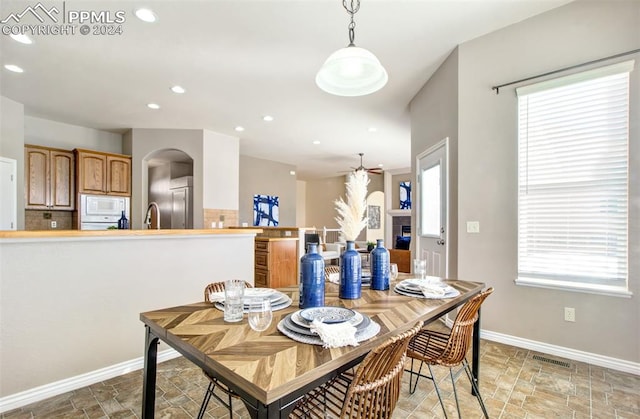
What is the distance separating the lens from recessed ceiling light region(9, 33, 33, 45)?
2.73 metres

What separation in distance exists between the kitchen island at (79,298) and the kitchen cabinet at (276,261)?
A: 93.7 inches

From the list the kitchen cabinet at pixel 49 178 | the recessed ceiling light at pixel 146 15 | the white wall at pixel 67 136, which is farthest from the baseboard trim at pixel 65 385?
the white wall at pixel 67 136

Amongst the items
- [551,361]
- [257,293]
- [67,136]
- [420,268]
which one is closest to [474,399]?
[420,268]

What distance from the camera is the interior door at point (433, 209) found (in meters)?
3.34

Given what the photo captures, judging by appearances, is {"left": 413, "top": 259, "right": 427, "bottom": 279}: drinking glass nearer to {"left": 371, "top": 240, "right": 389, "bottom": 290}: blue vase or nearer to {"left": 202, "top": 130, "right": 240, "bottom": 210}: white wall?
{"left": 371, "top": 240, "right": 389, "bottom": 290}: blue vase

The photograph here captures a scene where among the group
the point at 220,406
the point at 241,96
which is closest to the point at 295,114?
the point at 241,96

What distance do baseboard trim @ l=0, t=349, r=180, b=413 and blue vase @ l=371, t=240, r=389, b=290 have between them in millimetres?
1947

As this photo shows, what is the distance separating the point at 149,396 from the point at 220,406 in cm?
70

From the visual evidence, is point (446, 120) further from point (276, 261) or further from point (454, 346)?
point (276, 261)

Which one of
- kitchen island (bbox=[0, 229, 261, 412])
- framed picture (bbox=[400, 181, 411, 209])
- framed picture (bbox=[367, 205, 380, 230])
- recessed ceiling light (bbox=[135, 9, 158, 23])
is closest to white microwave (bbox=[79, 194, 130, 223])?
kitchen island (bbox=[0, 229, 261, 412])

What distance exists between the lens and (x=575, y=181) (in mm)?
2496

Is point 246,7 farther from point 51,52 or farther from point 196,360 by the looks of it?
point 196,360

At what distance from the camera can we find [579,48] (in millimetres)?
2463

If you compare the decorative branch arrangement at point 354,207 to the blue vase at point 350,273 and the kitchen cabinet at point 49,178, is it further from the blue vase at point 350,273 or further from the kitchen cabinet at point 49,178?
the kitchen cabinet at point 49,178
